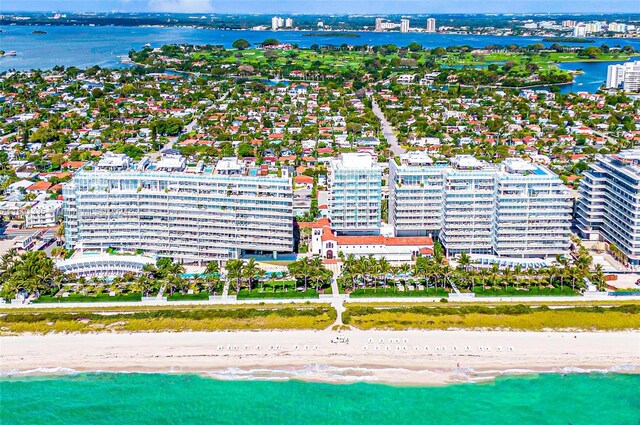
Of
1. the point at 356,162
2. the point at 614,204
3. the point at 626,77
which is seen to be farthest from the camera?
the point at 626,77

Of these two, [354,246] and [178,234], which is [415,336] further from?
[178,234]

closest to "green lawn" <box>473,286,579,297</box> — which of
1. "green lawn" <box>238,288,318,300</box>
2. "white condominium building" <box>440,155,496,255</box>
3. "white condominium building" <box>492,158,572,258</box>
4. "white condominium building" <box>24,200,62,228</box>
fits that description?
"white condominium building" <box>492,158,572,258</box>

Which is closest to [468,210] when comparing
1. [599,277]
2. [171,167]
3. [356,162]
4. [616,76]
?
[356,162]

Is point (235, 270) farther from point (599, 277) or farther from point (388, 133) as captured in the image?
point (388, 133)

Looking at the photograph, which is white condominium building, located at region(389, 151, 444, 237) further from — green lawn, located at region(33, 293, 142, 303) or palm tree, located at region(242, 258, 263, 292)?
green lawn, located at region(33, 293, 142, 303)

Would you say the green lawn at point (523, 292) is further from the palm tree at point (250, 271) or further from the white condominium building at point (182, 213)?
the palm tree at point (250, 271)

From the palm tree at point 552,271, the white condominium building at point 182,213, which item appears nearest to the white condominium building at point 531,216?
the palm tree at point 552,271
